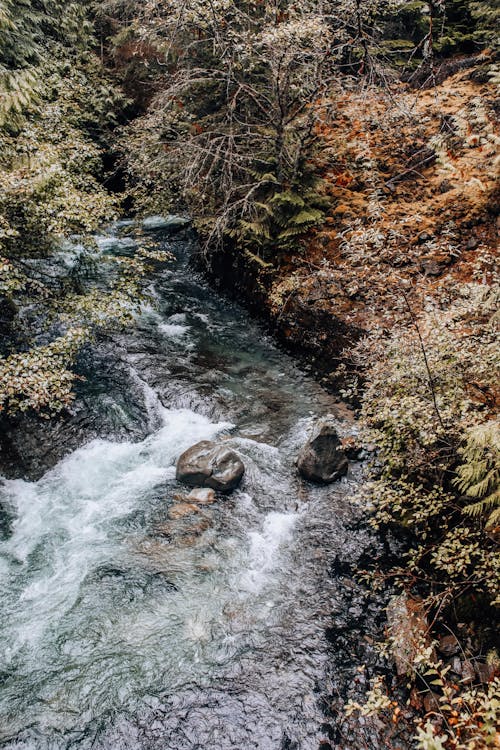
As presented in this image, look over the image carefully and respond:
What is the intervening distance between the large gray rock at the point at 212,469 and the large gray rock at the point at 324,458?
47.9 inches

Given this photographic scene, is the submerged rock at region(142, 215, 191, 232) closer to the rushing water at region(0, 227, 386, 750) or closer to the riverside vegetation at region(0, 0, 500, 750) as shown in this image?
the riverside vegetation at region(0, 0, 500, 750)

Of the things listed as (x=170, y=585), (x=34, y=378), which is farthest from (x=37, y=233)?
(x=170, y=585)

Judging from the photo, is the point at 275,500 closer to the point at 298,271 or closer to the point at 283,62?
the point at 298,271

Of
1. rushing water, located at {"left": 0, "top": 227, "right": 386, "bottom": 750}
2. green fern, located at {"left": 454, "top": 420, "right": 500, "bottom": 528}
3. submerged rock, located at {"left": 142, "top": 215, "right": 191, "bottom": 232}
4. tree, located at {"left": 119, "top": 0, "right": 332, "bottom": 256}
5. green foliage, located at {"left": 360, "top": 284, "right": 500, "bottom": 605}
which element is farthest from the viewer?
submerged rock, located at {"left": 142, "top": 215, "right": 191, "bottom": 232}

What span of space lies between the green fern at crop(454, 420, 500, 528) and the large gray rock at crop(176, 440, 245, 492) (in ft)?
12.4

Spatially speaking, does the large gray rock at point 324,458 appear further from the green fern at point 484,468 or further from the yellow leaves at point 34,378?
the yellow leaves at point 34,378

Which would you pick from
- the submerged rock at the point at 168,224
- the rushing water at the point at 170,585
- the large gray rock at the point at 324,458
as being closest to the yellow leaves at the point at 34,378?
the rushing water at the point at 170,585

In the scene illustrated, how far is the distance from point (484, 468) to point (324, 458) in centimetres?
313

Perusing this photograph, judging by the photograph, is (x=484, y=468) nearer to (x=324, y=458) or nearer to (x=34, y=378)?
(x=324, y=458)

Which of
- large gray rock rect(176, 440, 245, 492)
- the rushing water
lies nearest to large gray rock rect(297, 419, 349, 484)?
the rushing water

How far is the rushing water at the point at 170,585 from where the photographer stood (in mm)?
4500

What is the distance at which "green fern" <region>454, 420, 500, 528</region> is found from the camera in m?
4.10

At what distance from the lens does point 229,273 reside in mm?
13281

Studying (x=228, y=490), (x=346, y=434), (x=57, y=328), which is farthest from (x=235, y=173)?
(x=228, y=490)
